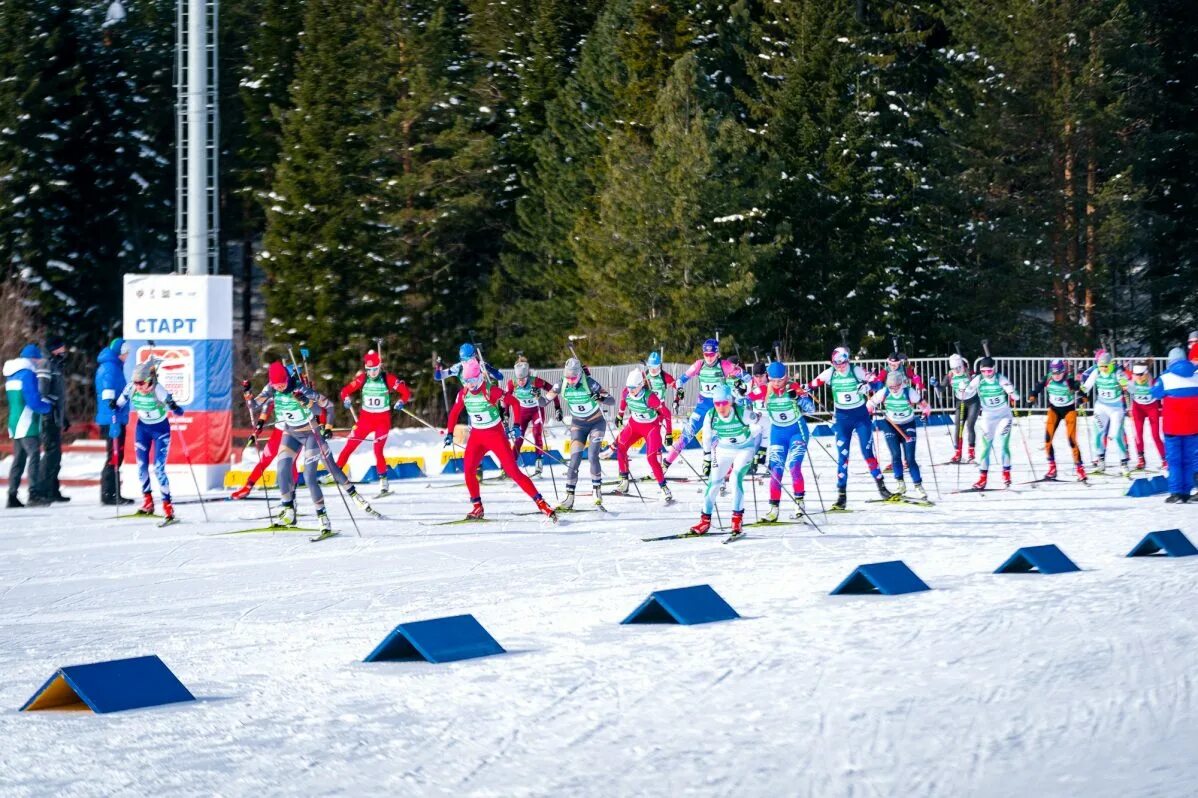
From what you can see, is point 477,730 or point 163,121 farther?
point 163,121

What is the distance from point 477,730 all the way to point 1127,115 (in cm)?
4800

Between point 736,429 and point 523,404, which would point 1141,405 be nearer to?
point 523,404

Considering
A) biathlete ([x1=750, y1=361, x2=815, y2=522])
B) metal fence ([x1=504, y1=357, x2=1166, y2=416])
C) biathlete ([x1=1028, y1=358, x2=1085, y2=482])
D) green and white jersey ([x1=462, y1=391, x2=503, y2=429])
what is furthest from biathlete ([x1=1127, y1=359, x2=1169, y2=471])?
metal fence ([x1=504, y1=357, x2=1166, y2=416])

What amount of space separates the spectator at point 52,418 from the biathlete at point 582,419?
22.1 ft

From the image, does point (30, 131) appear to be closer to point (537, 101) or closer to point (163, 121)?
point (163, 121)

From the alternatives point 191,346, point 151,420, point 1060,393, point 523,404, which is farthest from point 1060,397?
point 151,420

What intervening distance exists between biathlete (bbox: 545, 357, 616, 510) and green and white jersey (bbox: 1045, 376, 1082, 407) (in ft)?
27.2

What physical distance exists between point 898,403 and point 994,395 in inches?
134

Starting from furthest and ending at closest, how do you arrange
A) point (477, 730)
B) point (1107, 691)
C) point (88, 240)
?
point (88, 240) < point (1107, 691) < point (477, 730)

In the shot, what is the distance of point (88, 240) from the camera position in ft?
166

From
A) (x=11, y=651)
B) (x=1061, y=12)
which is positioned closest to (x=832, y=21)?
(x=1061, y=12)

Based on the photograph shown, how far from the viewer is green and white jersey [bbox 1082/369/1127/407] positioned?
982 inches

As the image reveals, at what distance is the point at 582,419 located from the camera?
1977cm

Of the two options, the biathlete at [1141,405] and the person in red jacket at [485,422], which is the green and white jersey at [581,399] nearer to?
the person in red jacket at [485,422]
